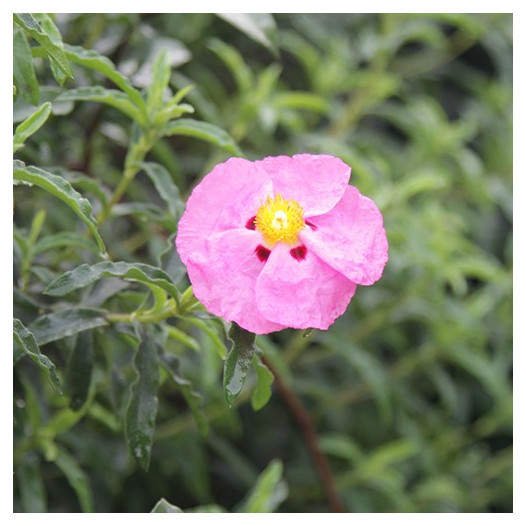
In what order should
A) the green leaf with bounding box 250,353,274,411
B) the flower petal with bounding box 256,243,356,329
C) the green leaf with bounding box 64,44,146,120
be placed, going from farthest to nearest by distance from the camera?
the green leaf with bounding box 64,44,146,120 → the green leaf with bounding box 250,353,274,411 → the flower petal with bounding box 256,243,356,329

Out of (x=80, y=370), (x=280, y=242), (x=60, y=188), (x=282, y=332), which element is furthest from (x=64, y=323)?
(x=282, y=332)

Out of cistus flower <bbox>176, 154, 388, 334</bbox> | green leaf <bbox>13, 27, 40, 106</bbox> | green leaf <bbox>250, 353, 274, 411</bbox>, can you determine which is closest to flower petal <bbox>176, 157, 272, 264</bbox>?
cistus flower <bbox>176, 154, 388, 334</bbox>

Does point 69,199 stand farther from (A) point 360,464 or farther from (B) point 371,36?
(B) point 371,36

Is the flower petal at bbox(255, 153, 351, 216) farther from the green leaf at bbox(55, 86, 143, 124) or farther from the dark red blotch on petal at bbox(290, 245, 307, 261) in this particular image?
the green leaf at bbox(55, 86, 143, 124)

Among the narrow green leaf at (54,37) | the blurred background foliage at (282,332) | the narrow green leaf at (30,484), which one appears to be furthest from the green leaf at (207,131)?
the narrow green leaf at (30,484)

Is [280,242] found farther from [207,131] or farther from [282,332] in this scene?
[282,332]

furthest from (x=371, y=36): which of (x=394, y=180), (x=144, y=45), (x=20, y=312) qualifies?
(x=20, y=312)
